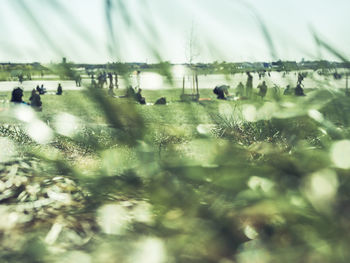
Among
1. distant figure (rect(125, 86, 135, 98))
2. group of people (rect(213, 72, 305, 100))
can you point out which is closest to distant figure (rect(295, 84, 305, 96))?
group of people (rect(213, 72, 305, 100))

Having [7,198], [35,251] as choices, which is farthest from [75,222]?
[7,198]

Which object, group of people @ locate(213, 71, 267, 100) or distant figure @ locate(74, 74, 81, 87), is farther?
group of people @ locate(213, 71, 267, 100)

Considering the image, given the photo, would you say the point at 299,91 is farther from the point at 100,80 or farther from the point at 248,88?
the point at 100,80

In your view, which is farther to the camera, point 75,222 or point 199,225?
point 75,222

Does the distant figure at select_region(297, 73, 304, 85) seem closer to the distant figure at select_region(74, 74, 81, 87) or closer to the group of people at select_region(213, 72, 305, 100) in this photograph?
the group of people at select_region(213, 72, 305, 100)

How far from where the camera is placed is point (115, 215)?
437mm

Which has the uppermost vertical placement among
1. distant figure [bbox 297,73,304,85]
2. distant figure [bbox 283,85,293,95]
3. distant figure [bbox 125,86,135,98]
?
distant figure [bbox 297,73,304,85]

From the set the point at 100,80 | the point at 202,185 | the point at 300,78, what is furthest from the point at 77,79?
the point at 300,78

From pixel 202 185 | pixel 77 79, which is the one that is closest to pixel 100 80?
pixel 77 79

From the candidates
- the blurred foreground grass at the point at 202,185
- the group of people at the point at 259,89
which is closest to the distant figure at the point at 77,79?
Answer: the blurred foreground grass at the point at 202,185

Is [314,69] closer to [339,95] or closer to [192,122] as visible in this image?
[339,95]

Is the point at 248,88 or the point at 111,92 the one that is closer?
the point at 111,92

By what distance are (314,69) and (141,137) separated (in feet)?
0.83

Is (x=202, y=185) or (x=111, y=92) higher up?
(x=111, y=92)
